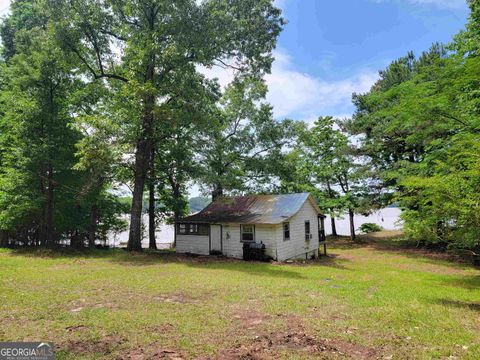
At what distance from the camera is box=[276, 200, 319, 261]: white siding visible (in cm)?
1905

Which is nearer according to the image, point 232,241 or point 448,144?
point 448,144

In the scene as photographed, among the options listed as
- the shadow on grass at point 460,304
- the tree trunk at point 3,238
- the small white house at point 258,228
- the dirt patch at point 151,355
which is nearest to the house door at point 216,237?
the small white house at point 258,228

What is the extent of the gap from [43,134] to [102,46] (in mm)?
6862

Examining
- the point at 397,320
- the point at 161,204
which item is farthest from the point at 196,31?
the point at 397,320

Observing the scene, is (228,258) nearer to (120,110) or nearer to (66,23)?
(120,110)

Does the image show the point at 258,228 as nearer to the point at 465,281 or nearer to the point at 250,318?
the point at 465,281

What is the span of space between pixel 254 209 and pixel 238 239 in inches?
98.1

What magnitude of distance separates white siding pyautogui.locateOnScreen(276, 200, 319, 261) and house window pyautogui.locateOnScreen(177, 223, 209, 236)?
218 inches

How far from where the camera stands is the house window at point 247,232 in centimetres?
1959

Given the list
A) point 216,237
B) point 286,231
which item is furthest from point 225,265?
point 286,231

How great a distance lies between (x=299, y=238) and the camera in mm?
20875

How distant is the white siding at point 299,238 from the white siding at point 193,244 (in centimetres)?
537

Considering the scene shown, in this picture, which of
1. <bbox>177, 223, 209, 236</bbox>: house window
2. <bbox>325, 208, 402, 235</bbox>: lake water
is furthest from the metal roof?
<bbox>325, 208, 402, 235</bbox>: lake water

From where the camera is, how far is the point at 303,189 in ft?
108
